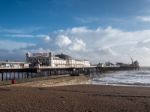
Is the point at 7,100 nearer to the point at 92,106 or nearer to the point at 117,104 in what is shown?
the point at 92,106

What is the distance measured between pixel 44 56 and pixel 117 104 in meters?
85.6

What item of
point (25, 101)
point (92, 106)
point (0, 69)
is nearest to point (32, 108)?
point (25, 101)

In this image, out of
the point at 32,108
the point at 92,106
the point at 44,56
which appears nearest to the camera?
the point at 32,108

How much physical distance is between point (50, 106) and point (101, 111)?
347cm

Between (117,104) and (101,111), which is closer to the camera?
(101,111)

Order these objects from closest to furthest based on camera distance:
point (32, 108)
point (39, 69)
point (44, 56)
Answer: point (32, 108), point (39, 69), point (44, 56)

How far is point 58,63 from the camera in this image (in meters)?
109

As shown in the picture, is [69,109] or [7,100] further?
[7,100]

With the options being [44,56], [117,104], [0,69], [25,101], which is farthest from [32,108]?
[44,56]

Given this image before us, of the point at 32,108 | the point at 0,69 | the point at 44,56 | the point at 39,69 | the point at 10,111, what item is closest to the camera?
the point at 10,111

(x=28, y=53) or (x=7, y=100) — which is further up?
(x=28, y=53)

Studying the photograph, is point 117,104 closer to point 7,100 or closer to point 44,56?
point 7,100

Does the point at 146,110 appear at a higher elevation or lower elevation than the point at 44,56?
lower

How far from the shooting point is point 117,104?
19531 mm
